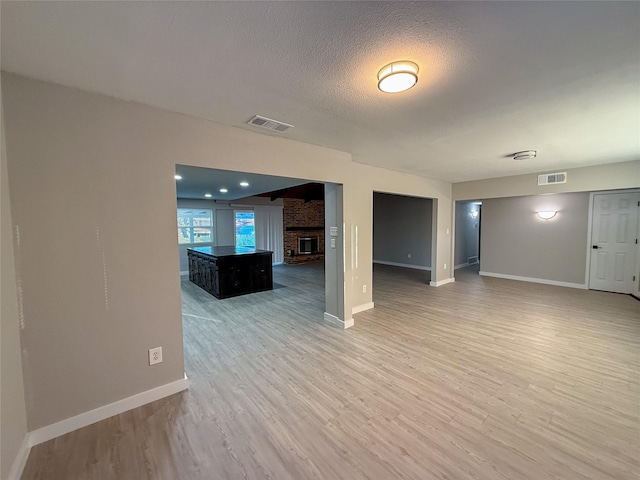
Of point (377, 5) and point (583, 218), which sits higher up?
point (377, 5)

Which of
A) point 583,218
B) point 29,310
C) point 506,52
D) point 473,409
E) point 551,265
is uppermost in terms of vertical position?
point 506,52

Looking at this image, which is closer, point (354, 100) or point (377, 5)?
point (377, 5)

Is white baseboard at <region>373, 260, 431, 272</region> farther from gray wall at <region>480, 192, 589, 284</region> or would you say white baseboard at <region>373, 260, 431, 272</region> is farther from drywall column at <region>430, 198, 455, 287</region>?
drywall column at <region>430, 198, 455, 287</region>

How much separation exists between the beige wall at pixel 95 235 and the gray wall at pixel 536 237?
6.94 m

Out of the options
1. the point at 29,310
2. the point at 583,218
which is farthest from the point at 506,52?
the point at 583,218

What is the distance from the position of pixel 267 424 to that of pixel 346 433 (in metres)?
0.58

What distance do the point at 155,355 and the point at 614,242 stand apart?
791 centimetres

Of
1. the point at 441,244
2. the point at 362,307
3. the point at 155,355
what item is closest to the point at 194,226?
the point at 362,307

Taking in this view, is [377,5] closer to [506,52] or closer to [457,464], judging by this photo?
[506,52]

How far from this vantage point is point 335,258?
12.0 feet

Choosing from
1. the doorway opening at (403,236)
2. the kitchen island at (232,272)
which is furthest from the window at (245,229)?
the doorway opening at (403,236)

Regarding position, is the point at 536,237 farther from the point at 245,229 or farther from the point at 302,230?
the point at 245,229

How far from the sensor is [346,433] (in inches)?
69.5

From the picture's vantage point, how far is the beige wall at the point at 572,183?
402 centimetres
